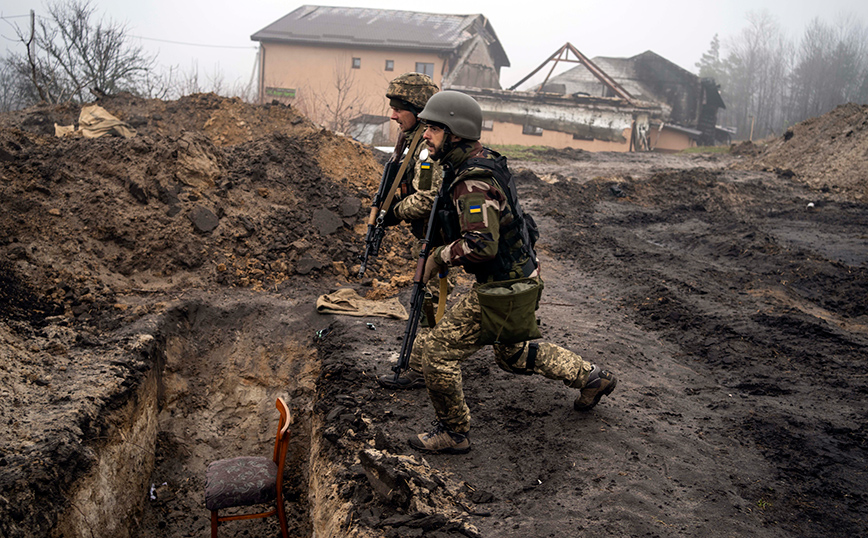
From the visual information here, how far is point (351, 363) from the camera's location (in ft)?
16.3

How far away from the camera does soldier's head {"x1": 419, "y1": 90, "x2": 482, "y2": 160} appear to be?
3.48 metres

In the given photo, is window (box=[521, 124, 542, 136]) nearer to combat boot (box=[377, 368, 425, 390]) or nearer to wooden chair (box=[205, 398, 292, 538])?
combat boot (box=[377, 368, 425, 390])

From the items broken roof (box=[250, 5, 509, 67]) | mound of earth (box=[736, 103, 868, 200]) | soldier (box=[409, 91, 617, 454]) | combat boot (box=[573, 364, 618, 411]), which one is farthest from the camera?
broken roof (box=[250, 5, 509, 67])

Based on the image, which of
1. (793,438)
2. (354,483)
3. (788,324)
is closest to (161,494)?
(354,483)

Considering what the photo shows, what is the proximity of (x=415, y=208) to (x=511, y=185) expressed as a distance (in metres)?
0.98

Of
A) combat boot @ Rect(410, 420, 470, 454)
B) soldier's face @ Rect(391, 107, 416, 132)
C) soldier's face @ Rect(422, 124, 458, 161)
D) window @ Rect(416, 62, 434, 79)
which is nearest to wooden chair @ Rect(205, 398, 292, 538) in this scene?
combat boot @ Rect(410, 420, 470, 454)

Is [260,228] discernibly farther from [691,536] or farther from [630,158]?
[630,158]

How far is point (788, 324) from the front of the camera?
6.18m

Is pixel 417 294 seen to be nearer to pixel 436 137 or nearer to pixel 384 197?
pixel 436 137

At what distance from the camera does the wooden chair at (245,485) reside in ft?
11.8

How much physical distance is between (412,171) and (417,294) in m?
1.12

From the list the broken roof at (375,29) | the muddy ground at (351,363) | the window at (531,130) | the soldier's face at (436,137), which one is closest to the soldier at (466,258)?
the soldier's face at (436,137)

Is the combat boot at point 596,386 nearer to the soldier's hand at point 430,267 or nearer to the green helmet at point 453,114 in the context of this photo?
the soldier's hand at point 430,267

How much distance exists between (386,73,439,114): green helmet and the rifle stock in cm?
110
